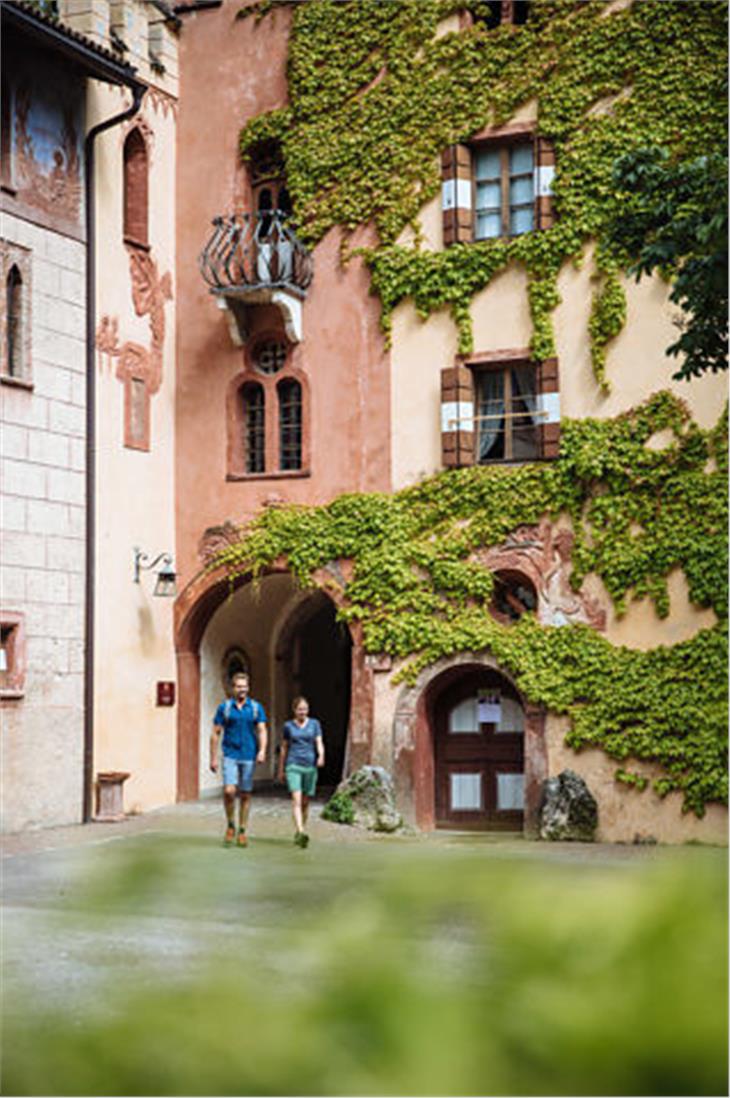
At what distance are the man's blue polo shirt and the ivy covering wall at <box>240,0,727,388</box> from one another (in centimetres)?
498

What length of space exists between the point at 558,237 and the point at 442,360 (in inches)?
71.1

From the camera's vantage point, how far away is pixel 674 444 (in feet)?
51.2

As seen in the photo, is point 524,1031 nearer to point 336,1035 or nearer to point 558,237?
point 336,1035

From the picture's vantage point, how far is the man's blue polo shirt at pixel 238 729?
46.3ft

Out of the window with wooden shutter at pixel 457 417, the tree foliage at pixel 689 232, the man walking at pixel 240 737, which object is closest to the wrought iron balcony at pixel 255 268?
the window with wooden shutter at pixel 457 417

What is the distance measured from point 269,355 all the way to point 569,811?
626 cm

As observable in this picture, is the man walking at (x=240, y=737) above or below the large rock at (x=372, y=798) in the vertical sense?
above

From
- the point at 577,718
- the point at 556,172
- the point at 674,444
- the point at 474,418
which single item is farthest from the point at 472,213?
the point at 577,718

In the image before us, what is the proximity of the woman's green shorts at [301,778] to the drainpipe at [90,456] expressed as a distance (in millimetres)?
2932

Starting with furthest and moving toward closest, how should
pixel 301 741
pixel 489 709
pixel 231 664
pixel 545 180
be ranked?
pixel 231 664
pixel 489 709
pixel 545 180
pixel 301 741

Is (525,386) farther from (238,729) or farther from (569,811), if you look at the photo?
(238,729)

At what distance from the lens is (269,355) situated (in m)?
18.2

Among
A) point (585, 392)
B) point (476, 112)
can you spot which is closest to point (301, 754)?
point (585, 392)

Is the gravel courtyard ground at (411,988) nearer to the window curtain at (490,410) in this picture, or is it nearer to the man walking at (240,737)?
the man walking at (240,737)
